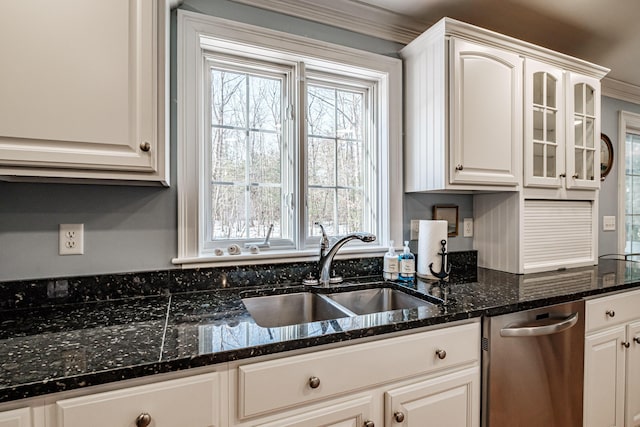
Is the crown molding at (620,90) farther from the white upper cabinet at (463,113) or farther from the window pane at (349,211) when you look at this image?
the window pane at (349,211)

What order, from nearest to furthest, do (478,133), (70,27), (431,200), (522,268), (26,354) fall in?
(26,354), (70,27), (478,133), (522,268), (431,200)

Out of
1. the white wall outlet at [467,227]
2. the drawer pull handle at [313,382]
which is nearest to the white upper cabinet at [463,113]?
the white wall outlet at [467,227]

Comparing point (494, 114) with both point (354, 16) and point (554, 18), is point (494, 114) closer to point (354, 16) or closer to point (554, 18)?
point (554, 18)

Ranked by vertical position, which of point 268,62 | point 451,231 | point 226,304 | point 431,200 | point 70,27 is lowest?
point 226,304

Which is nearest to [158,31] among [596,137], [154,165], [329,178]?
[154,165]

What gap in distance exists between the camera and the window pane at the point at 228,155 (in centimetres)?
162

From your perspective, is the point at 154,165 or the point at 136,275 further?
the point at 136,275

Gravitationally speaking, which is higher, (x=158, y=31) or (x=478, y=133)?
(x=158, y=31)

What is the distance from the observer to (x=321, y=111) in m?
1.86

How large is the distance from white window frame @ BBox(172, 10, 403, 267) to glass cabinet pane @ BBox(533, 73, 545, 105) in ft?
2.44

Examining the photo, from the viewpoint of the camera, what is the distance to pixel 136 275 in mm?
1360

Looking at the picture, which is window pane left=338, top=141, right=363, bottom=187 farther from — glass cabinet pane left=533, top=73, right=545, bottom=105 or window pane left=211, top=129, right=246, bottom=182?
glass cabinet pane left=533, top=73, right=545, bottom=105

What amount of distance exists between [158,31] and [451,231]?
1.80 meters

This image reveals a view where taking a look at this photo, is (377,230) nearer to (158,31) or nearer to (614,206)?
(158,31)
